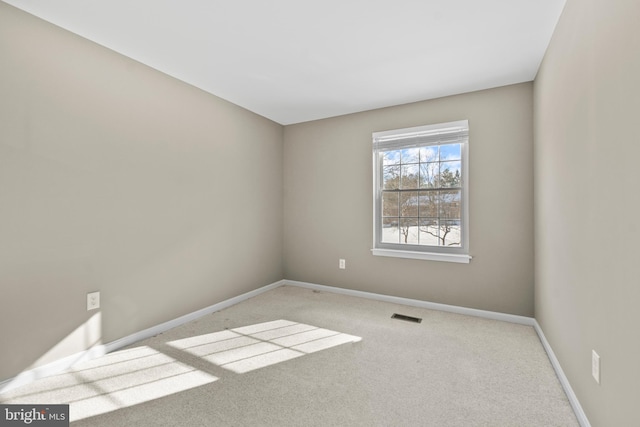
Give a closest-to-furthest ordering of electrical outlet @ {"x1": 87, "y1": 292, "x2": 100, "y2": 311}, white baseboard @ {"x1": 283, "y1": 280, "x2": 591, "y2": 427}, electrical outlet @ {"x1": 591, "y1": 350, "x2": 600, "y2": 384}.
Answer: electrical outlet @ {"x1": 591, "y1": 350, "x2": 600, "y2": 384}, white baseboard @ {"x1": 283, "y1": 280, "x2": 591, "y2": 427}, electrical outlet @ {"x1": 87, "y1": 292, "x2": 100, "y2": 311}

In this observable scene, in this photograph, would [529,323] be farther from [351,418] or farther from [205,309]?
A: [205,309]

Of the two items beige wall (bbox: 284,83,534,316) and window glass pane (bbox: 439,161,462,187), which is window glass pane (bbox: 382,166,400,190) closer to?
beige wall (bbox: 284,83,534,316)

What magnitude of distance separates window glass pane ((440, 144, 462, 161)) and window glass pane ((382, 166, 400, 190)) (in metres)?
0.54

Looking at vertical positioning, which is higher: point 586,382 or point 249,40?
point 249,40

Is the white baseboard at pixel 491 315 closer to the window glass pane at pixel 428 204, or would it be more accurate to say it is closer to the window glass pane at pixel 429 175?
the window glass pane at pixel 428 204

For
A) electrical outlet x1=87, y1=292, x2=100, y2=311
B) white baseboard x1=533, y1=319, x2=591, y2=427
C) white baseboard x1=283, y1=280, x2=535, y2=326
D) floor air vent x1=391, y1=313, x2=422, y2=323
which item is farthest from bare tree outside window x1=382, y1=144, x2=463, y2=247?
electrical outlet x1=87, y1=292, x2=100, y2=311

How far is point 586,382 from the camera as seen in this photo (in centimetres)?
152

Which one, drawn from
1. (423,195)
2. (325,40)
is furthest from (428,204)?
(325,40)

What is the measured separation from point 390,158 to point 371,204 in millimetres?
635

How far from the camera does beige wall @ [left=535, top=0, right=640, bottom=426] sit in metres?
1.10

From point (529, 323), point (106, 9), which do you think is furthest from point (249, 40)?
point (529, 323)

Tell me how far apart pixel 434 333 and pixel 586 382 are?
49.3 inches

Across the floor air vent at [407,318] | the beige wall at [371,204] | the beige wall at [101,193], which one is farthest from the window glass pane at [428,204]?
the beige wall at [101,193]

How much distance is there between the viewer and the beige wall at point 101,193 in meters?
1.88
